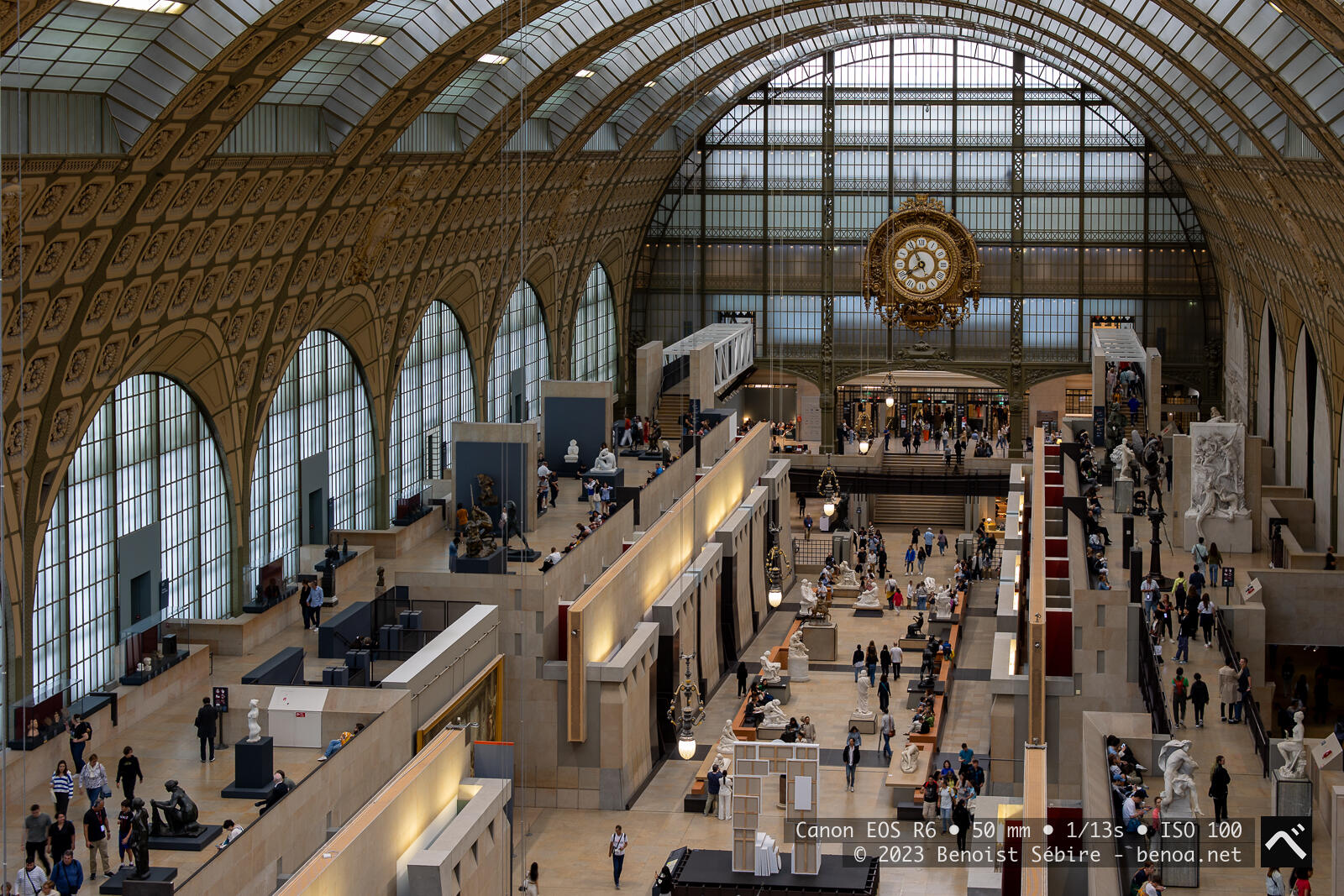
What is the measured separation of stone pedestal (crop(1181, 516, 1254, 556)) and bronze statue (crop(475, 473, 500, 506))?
18291 millimetres

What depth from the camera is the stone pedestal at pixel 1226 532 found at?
47.9 m

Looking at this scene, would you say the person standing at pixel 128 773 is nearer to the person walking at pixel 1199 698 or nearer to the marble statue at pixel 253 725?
the marble statue at pixel 253 725

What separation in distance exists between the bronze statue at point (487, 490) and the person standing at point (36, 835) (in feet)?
62.1

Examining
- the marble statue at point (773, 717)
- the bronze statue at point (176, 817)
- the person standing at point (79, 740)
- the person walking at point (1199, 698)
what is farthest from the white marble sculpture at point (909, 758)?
the bronze statue at point (176, 817)

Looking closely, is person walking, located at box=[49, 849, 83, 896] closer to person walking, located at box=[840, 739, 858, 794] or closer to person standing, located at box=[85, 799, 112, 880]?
person standing, located at box=[85, 799, 112, 880]

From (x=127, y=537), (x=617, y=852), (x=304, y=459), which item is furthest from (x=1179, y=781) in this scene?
(x=304, y=459)

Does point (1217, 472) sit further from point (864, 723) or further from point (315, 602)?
point (315, 602)

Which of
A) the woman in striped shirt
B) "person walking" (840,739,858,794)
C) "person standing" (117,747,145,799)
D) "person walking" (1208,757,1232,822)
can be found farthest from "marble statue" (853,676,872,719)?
the woman in striped shirt

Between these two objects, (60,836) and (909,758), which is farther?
(909,758)

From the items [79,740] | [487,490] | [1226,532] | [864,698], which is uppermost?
[487,490]

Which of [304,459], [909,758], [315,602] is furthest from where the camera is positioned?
[304,459]

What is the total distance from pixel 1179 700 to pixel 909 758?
24.9ft

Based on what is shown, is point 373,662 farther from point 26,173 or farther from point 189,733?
point 26,173

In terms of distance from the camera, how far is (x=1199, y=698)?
3350cm
